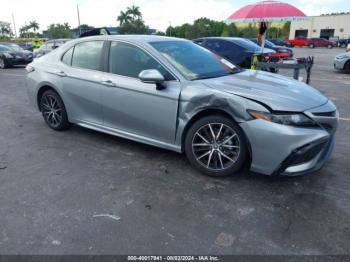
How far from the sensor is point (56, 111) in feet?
16.2

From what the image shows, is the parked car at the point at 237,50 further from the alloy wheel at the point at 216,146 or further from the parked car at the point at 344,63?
the alloy wheel at the point at 216,146

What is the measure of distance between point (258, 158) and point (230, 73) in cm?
141

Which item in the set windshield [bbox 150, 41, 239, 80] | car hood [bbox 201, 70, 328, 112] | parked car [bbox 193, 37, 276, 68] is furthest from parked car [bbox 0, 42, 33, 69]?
car hood [bbox 201, 70, 328, 112]

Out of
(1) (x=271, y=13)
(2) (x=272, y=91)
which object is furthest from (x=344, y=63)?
(2) (x=272, y=91)

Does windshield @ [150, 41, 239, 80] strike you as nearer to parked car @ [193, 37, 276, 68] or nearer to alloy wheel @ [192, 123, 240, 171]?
alloy wheel @ [192, 123, 240, 171]

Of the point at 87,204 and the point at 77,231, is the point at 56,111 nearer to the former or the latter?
the point at 87,204

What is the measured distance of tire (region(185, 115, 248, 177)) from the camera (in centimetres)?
324

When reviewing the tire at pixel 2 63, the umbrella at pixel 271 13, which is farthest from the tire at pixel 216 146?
the tire at pixel 2 63

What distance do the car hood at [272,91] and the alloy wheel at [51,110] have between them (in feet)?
8.79

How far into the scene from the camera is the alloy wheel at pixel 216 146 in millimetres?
3281

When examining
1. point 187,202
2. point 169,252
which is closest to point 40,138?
point 187,202

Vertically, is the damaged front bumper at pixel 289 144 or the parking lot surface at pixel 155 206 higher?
the damaged front bumper at pixel 289 144

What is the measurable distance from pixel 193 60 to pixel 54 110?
2505 millimetres

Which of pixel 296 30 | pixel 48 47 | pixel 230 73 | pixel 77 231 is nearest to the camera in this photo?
pixel 77 231
